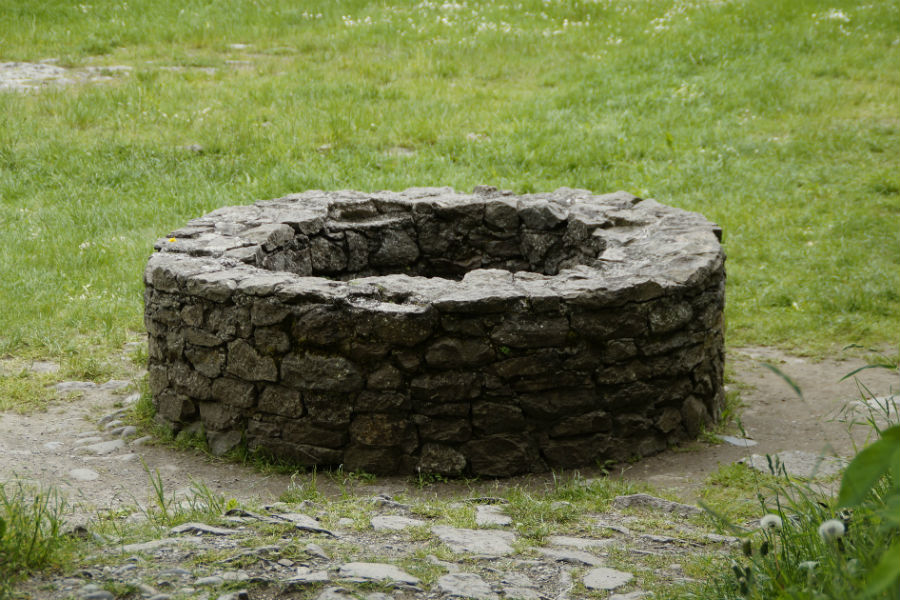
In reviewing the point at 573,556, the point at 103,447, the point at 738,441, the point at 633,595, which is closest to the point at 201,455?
the point at 103,447

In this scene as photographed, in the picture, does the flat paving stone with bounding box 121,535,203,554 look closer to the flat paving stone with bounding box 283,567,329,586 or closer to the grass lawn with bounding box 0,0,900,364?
the flat paving stone with bounding box 283,567,329,586

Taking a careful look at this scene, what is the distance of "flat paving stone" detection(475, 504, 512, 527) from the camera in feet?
14.6

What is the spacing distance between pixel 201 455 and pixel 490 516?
6.97 ft

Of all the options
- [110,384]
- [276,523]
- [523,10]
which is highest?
[523,10]

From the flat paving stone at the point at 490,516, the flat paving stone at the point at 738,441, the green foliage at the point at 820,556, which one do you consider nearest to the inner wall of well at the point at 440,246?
the flat paving stone at the point at 738,441

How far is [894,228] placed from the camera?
10.1 meters

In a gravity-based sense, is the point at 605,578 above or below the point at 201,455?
above

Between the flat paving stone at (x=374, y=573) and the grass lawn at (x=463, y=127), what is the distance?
4.41 meters

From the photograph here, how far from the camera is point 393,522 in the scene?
4.33 m

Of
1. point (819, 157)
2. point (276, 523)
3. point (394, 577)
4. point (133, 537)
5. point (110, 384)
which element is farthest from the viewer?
point (819, 157)

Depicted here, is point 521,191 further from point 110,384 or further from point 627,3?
point 627,3

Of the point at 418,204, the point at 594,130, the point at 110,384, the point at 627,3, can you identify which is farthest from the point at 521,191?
the point at 627,3

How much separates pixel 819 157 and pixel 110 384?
30.2ft

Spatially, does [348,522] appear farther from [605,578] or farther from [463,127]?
[463,127]
